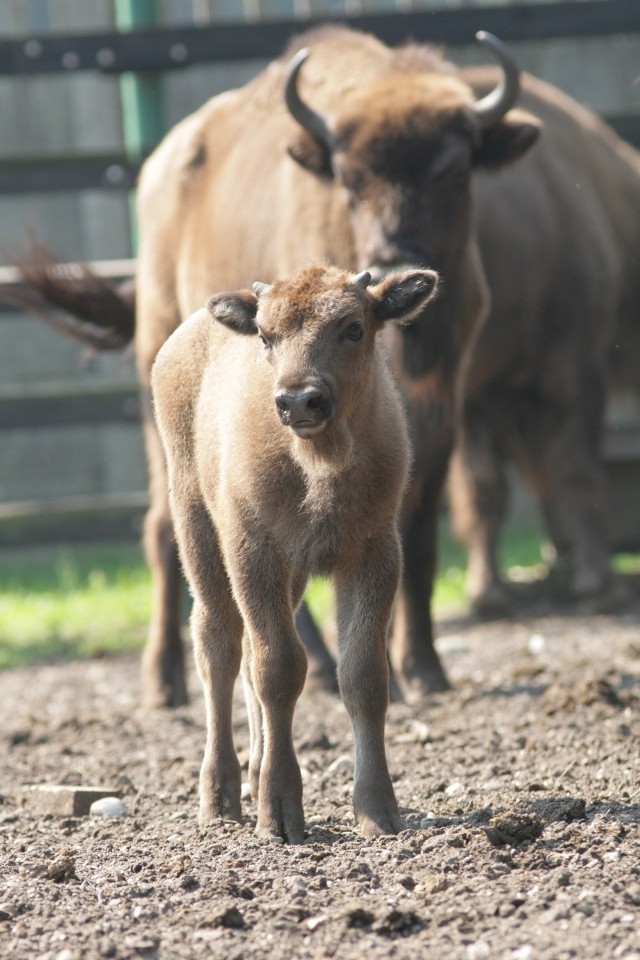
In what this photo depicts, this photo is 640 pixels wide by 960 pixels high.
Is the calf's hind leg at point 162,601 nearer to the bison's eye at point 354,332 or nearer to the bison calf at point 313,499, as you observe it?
the bison calf at point 313,499

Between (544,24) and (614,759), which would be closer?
(614,759)

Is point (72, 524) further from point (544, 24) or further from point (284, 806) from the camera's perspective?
point (284, 806)

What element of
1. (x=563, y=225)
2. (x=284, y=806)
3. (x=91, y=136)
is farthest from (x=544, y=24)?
(x=284, y=806)

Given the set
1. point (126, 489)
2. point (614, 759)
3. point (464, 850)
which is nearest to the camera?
point (464, 850)

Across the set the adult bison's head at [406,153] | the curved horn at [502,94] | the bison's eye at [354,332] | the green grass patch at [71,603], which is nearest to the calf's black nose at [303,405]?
the bison's eye at [354,332]

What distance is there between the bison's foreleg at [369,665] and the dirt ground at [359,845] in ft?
0.45

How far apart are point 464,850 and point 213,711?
101 centimetres

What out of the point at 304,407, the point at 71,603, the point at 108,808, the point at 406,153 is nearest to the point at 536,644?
the point at 406,153

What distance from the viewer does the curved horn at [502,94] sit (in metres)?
6.73

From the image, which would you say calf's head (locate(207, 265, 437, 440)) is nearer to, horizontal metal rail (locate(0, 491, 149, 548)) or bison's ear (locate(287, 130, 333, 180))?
bison's ear (locate(287, 130, 333, 180))

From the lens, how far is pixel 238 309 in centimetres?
413

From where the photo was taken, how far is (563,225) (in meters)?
8.78

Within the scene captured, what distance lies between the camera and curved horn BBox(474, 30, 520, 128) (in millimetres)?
6727

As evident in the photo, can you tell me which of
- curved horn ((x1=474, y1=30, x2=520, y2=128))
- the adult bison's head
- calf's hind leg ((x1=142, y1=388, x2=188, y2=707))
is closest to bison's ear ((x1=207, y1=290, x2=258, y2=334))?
the adult bison's head
